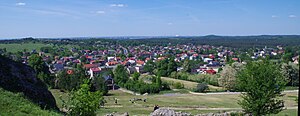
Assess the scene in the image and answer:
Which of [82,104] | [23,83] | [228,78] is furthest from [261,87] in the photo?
[228,78]

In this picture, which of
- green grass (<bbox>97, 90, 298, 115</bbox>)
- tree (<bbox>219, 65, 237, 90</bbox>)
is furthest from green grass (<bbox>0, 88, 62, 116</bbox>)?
tree (<bbox>219, 65, 237, 90</bbox>)

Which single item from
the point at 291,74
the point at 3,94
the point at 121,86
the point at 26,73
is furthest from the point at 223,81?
the point at 3,94

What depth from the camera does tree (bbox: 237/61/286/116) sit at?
21797mm

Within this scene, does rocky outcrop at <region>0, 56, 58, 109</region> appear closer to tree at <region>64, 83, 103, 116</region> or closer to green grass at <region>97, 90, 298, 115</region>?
tree at <region>64, 83, 103, 116</region>

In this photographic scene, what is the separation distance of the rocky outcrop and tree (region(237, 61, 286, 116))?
12.9 meters

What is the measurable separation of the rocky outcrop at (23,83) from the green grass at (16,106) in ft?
3.51

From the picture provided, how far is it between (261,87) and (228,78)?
138 ft

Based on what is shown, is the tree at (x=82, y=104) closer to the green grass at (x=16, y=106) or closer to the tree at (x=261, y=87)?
the green grass at (x=16, y=106)

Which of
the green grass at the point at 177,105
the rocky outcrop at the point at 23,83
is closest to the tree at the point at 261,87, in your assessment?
the green grass at the point at 177,105

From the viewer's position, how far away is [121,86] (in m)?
72.8

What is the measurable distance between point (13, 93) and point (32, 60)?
1996 inches

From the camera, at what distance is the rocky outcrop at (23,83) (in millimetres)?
17891

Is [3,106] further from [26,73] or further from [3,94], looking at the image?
[26,73]

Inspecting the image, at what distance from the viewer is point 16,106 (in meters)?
14.8
